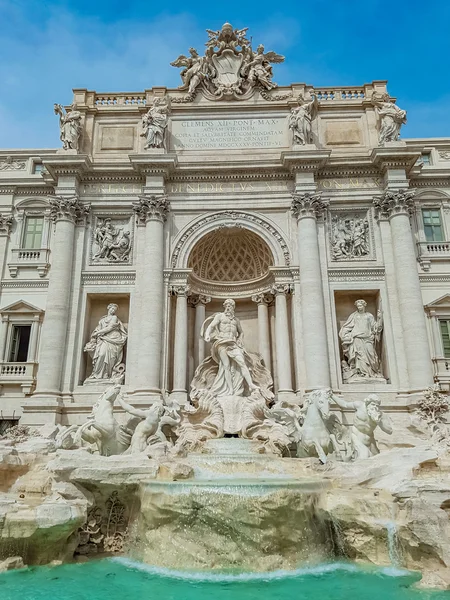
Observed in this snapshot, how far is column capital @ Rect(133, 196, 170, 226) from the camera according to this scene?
17.1 metres

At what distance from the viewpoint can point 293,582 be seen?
7.37 meters

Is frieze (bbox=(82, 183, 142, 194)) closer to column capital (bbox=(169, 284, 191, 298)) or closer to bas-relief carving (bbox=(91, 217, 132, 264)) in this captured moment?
bas-relief carving (bbox=(91, 217, 132, 264))

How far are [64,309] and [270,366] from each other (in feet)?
25.1

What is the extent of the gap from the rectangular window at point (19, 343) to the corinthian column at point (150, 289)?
4411 millimetres

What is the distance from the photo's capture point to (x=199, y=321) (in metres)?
17.5

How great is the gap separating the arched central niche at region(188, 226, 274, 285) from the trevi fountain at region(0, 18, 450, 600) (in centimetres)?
8

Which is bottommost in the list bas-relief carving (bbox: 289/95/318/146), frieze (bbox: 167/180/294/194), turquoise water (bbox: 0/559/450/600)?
turquoise water (bbox: 0/559/450/600)

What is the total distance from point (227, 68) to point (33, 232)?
34.5 ft

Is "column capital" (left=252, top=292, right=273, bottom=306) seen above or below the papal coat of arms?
below

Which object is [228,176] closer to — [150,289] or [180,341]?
[150,289]

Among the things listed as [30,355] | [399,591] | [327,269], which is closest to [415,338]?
[327,269]

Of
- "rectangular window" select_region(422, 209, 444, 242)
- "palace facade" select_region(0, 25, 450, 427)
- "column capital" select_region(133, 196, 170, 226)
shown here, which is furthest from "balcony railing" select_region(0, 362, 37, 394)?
"rectangular window" select_region(422, 209, 444, 242)

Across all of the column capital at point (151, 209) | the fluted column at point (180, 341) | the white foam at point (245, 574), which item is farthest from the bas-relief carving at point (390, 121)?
the white foam at point (245, 574)

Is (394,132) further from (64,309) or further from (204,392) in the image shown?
(64,309)
